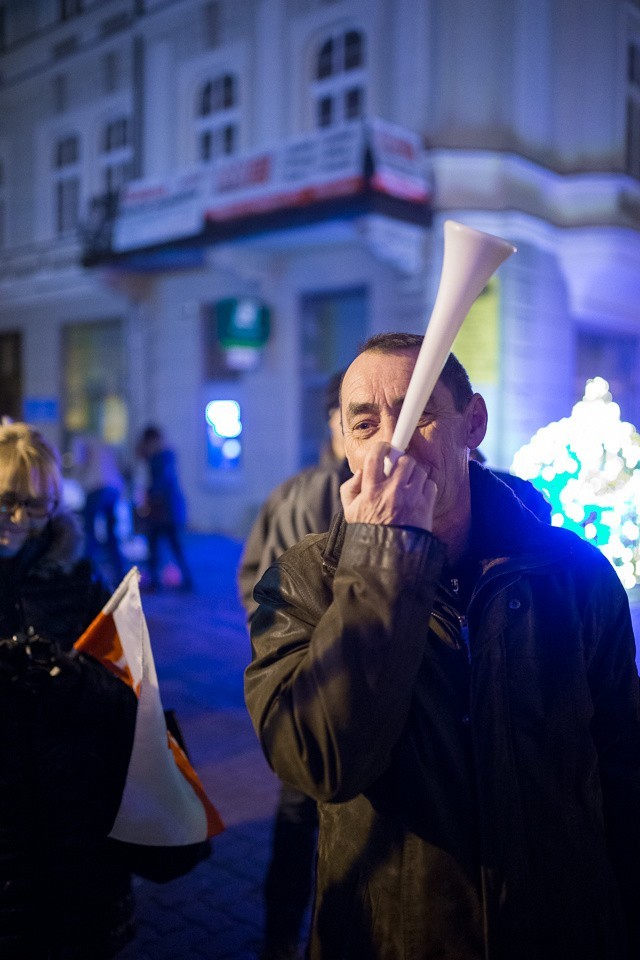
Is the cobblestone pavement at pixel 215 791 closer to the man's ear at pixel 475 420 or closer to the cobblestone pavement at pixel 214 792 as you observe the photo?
the cobblestone pavement at pixel 214 792

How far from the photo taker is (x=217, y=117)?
14547mm

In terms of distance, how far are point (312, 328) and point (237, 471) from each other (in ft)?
9.05

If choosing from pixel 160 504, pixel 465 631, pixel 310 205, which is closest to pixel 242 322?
pixel 310 205

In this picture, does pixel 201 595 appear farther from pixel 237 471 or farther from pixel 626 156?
pixel 626 156

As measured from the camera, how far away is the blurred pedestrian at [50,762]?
77.4 inches

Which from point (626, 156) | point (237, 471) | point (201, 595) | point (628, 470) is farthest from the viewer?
point (237, 471)

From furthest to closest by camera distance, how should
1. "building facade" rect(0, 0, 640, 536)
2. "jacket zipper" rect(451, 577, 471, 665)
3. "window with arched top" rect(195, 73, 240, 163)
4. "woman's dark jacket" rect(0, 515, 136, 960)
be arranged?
"window with arched top" rect(195, 73, 240, 163) → "building facade" rect(0, 0, 640, 536) → "woman's dark jacket" rect(0, 515, 136, 960) → "jacket zipper" rect(451, 577, 471, 665)

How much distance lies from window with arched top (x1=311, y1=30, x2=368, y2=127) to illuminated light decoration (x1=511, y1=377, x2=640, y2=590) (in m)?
11.4

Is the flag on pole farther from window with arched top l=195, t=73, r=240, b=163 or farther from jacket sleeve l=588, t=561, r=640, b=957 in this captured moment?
window with arched top l=195, t=73, r=240, b=163

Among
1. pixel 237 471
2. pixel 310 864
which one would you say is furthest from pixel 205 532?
pixel 310 864

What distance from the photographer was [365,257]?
12539mm

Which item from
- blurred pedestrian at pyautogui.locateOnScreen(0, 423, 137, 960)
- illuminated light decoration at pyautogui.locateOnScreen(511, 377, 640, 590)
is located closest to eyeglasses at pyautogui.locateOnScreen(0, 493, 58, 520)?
blurred pedestrian at pyautogui.locateOnScreen(0, 423, 137, 960)

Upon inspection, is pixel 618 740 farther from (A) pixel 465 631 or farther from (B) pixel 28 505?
(B) pixel 28 505

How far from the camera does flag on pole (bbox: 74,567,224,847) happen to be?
2086mm
